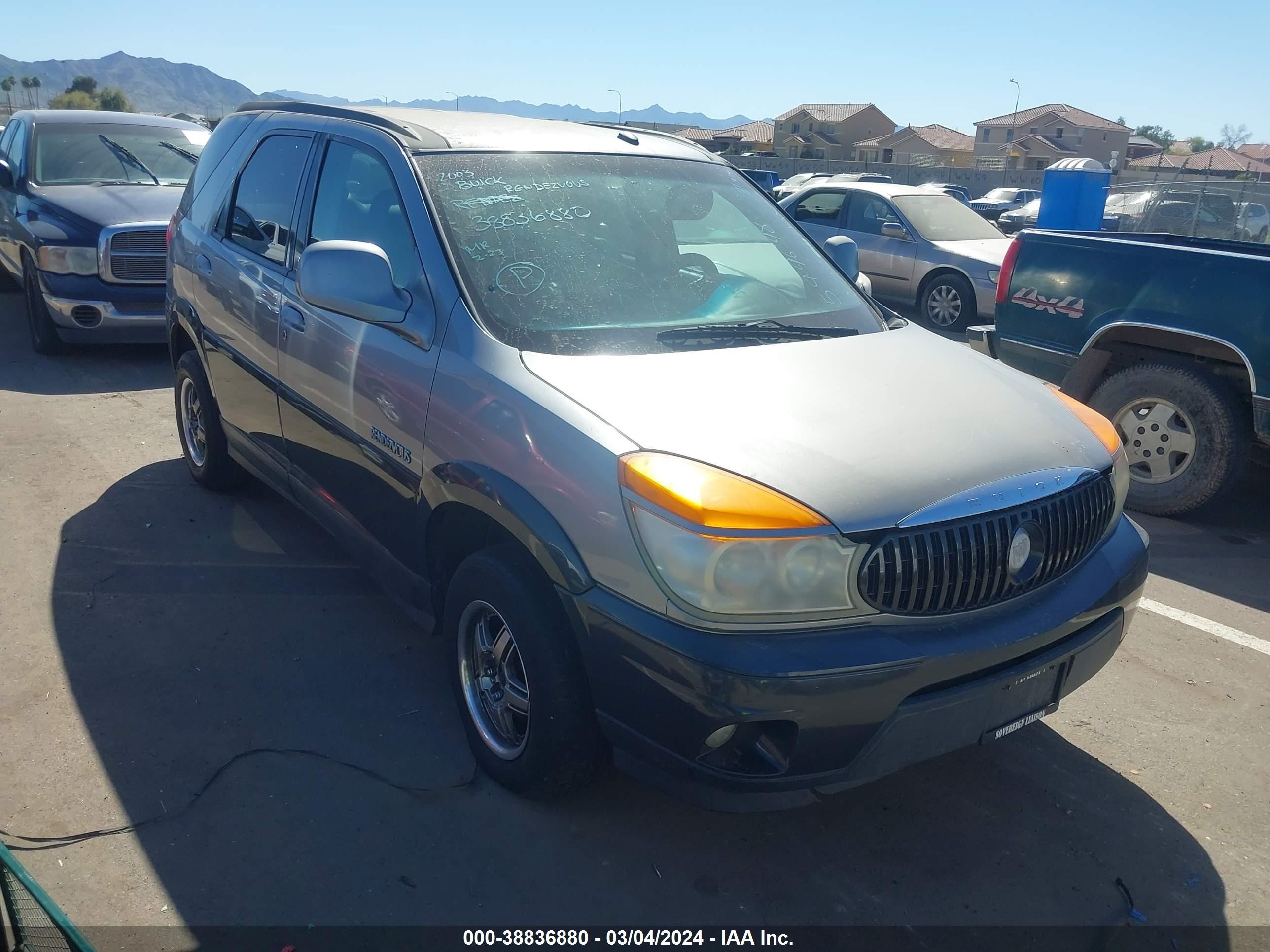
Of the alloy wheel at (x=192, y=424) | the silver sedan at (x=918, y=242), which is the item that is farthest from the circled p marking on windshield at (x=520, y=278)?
the silver sedan at (x=918, y=242)

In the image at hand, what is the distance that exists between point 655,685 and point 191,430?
409cm

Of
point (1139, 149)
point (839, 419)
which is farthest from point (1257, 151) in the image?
point (839, 419)

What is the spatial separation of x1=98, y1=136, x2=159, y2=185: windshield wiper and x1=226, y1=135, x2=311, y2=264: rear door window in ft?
17.2

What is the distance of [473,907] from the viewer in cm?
263

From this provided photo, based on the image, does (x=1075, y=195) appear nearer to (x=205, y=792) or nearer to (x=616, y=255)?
(x=616, y=255)

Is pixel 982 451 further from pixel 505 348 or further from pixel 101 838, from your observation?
pixel 101 838

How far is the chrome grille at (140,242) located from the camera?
781cm

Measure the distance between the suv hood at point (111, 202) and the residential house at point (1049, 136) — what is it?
76.7m

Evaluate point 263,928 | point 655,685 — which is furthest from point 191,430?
point 655,685

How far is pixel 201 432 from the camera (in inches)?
210

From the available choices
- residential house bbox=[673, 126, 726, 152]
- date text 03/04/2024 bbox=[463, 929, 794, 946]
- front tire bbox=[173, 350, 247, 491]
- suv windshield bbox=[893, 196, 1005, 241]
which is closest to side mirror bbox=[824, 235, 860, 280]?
date text 03/04/2024 bbox=[463, 929, 794, 946]

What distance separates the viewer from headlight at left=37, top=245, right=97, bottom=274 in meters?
7.77

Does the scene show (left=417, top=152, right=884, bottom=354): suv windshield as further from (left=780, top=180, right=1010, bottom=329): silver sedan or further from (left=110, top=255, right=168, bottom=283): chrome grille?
(left=780, top=180, right=1010, bottom=329): silver sedan

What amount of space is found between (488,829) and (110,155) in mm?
8384
